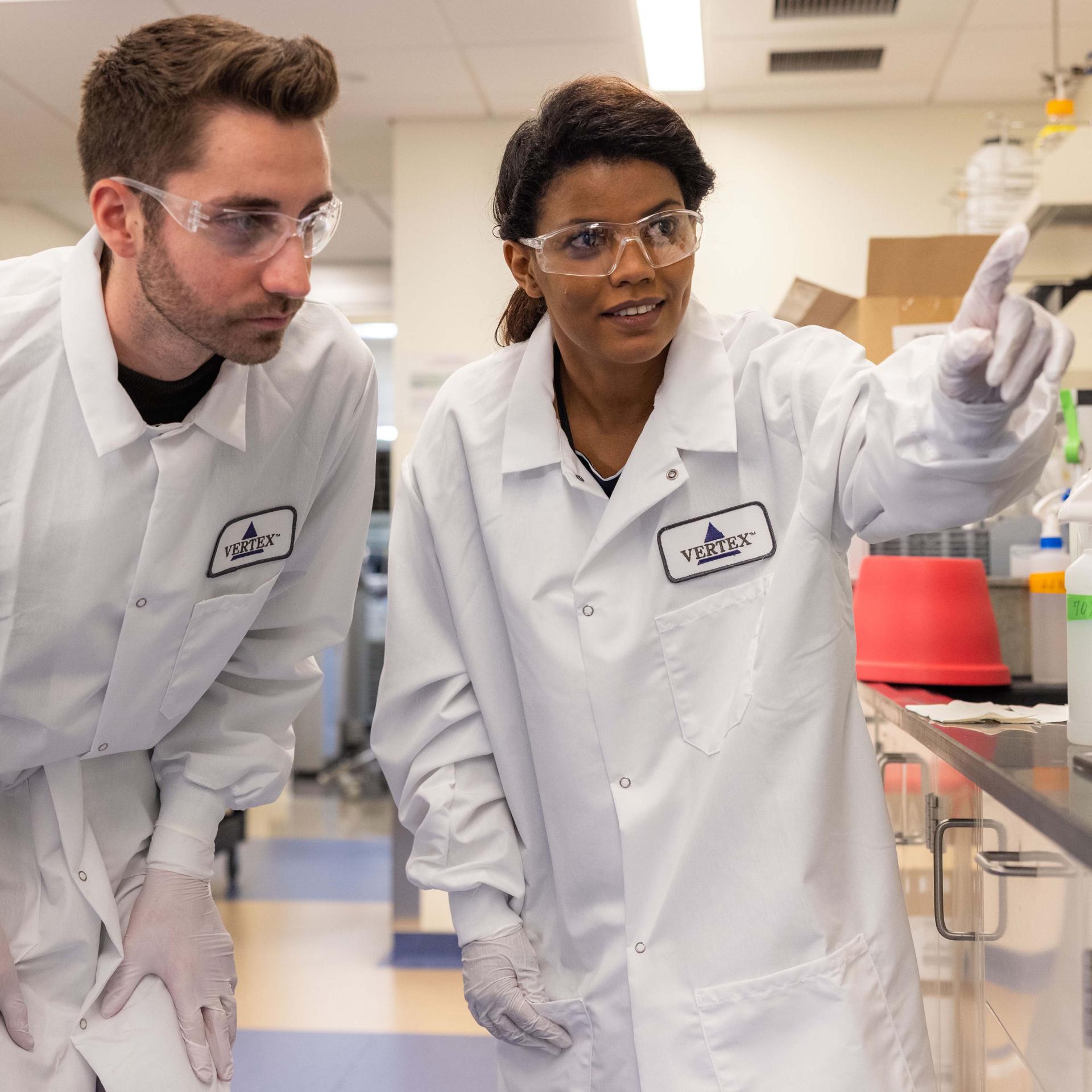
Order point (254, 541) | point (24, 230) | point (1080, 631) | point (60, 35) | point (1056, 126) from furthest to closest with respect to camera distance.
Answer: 1. point (24, 230)
2. point (60, 35)
3. point (1056, 126)
4. point (254, 541)
5. point (1080, 631)

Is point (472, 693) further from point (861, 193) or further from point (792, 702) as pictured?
point (861, 193)

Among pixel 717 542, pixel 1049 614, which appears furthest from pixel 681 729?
pixel 1049 614

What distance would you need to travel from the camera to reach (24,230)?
5738mm

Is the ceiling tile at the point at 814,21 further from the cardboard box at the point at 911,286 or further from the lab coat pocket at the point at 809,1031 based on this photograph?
the lab coat pocket at the point at 809,1031

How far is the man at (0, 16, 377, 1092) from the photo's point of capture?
51.1 inches

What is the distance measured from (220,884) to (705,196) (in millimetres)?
4252

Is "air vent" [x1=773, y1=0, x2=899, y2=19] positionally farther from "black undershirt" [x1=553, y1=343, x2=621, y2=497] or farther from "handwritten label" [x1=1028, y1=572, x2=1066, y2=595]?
"black undershirt" [x1=553, y1=343, x2=621, y2=497]

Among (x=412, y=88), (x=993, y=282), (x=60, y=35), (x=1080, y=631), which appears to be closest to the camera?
(x=993, y=282)

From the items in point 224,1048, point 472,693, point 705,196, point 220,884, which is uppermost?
point 705,196

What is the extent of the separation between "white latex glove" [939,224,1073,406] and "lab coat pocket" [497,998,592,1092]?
0.80 meters

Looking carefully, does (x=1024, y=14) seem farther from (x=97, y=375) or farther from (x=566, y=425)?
(x=97, y=375)

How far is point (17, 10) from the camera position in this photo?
3631 mm

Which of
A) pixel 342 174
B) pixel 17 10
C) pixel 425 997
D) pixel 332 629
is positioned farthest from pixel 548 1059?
pixel 342 174

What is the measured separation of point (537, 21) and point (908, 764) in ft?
8.84
